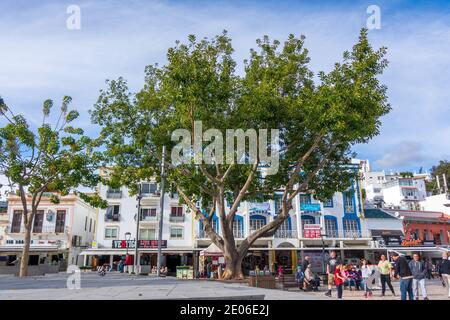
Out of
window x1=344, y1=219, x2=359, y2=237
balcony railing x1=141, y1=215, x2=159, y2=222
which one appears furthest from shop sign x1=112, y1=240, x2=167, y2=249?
window x1=344, y1=219, x2=359, y2=237

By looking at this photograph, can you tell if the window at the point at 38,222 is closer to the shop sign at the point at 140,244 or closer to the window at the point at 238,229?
the shop sign at the point at 140,244

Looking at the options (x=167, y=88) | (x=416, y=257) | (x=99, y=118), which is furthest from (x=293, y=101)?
(x=99, y=118)

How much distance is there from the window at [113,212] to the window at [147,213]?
253 cm

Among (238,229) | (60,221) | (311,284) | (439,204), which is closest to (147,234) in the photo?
(60,221)

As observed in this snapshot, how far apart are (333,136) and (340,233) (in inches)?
977

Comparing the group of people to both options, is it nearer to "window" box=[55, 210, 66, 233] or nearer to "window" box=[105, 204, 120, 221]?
"window" box=[105, 204, 120, 221]

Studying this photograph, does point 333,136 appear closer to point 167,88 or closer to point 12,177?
point 167,88

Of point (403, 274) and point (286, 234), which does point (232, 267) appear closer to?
point (403, 274)

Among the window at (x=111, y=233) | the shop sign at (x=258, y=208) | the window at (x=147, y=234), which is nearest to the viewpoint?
the window at (x=111, y=233)

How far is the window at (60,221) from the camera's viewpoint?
38.2 metres

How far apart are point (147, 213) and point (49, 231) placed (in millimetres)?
9665

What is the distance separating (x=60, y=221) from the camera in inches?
1515

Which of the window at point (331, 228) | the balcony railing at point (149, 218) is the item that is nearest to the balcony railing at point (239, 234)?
the balcony railing at point (149, 218)

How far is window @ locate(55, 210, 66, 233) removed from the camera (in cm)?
3825
